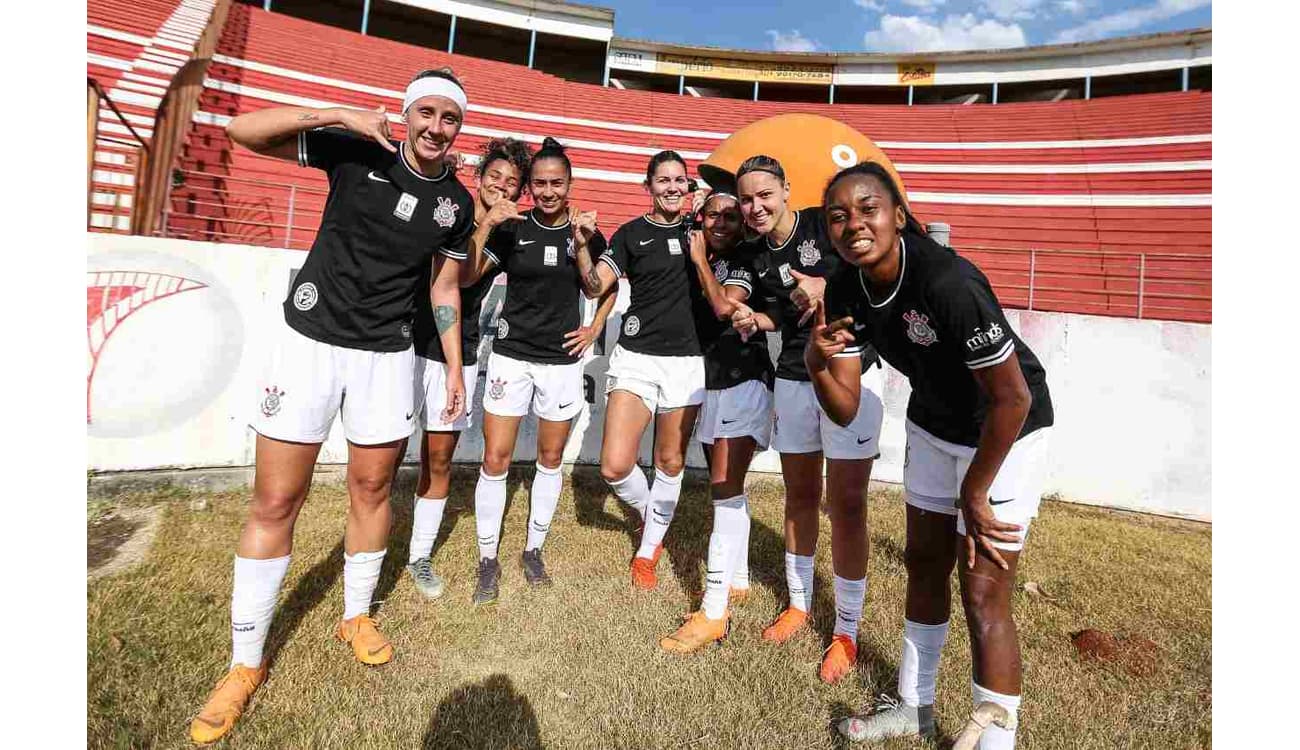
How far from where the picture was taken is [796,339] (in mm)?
3674

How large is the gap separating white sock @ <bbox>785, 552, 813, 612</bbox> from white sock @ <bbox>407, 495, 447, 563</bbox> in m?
2.40

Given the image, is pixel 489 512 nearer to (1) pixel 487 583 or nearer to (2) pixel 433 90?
(1) pixel 487 583

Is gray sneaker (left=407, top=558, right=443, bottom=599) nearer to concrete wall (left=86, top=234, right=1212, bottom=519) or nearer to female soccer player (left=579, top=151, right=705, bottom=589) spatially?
female soccer player (left=579, top=151, right=705, bottom=589)

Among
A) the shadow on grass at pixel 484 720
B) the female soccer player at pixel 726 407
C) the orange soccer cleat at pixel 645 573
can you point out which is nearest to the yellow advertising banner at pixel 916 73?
the female soccer player at pixel 726 407

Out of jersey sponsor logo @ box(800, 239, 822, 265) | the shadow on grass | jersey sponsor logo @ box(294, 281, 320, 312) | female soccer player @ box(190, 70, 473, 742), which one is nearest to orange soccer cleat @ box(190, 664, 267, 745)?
female soccer player @ box(190, 70, 473, 742)

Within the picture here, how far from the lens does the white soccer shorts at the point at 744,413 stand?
3.86 meters

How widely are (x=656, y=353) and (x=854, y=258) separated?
2172 mm

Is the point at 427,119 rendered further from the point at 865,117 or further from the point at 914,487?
the point at 865,117

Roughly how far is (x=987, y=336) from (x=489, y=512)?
10.9 feet

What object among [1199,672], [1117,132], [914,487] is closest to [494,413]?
[914,487]

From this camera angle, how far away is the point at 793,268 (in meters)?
3.50

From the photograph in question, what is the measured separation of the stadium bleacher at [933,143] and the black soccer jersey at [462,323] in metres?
9.32

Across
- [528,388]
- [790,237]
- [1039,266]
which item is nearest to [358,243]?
[528,388]

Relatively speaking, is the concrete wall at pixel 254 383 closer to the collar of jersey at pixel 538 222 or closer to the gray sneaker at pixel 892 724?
the collar of jersey at pixel 538 222
